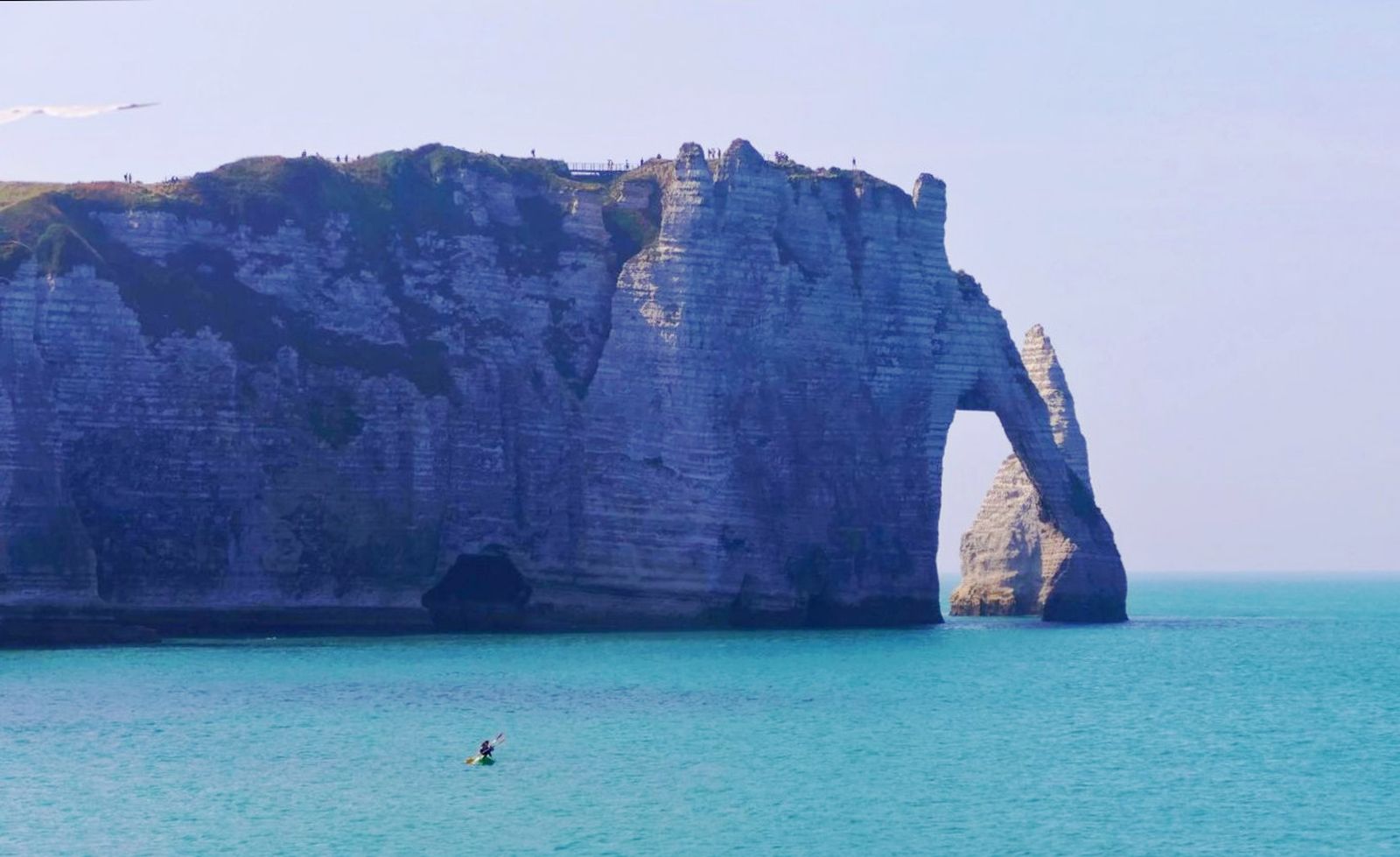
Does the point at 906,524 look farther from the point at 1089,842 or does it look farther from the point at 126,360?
the point at 1089,842

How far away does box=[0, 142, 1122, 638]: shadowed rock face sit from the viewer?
255 ft

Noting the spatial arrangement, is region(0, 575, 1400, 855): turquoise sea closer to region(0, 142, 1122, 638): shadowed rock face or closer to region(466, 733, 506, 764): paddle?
region(466, 733, 506, 764): paddle

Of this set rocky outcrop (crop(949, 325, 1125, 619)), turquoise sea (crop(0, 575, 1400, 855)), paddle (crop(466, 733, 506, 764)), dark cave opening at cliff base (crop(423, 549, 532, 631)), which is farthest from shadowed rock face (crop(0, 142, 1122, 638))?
paddle (crop(466, 733, 506, 764))

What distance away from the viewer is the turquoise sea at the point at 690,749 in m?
37.6

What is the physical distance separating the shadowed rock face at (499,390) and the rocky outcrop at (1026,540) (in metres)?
1.75

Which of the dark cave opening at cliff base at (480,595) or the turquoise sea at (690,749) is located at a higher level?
the dark cave opening at cliff base at (480,595)

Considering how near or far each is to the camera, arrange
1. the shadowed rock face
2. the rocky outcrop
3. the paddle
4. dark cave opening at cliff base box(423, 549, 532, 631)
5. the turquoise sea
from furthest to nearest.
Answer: the rocky outcrop → dark cave opening at cliff base box(423, 549, 532, 631) → the shadowed rock face → the paddle → the turquoise sea

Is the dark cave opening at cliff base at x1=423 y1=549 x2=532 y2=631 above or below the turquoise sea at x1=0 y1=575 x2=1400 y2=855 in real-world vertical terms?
above

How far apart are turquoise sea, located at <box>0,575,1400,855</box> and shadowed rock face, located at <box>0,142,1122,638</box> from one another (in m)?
6.12

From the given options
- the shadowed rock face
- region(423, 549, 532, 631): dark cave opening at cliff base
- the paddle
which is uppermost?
the shadowed rock face

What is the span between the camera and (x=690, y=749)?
156ft

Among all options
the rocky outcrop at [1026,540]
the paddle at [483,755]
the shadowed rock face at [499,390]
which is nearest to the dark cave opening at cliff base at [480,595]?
the shadowed rock face at [499,390]

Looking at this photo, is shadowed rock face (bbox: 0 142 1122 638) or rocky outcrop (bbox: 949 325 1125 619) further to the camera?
rocky outcrop (bbox: 949 325 1125 619)

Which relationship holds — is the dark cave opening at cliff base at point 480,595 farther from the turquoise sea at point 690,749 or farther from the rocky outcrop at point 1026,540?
the rocky outcrop at point 1026,540
